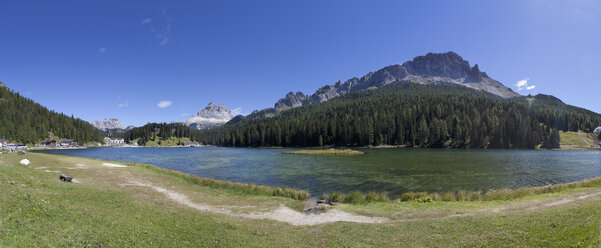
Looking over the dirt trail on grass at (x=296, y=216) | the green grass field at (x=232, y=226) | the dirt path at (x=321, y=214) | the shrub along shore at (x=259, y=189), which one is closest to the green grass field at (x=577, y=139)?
the dirt path at (x=321, y=214)

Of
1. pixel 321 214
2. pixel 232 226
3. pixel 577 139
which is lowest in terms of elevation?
pixel 321 214

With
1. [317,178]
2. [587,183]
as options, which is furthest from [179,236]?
[587,183]

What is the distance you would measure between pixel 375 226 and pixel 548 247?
881cm

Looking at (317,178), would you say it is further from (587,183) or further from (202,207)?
(587,183)

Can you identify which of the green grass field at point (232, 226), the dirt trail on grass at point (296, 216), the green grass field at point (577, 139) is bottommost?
the dirt trail on grass at point (296, 216)

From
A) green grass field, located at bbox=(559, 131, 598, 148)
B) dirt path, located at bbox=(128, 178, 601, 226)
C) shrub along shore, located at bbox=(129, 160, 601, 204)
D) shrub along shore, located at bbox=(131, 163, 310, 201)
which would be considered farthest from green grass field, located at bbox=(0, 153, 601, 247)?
green grass field, located at bbox=(559, 131, 598, 148)

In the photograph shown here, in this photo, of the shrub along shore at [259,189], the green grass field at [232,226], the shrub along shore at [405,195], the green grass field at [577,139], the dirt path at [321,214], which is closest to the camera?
the green grass field at [232,226]

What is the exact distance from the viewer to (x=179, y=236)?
1399 centimetres

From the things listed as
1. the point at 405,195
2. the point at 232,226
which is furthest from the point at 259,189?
the point at 405,195

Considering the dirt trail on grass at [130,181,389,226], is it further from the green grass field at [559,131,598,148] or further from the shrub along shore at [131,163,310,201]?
the green grass field at [559,131,598,148]

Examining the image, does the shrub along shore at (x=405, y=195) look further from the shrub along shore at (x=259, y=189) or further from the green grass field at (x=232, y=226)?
the green grass field at (x=232, y=226)

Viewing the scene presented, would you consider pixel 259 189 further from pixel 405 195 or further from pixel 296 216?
pixel 405 195

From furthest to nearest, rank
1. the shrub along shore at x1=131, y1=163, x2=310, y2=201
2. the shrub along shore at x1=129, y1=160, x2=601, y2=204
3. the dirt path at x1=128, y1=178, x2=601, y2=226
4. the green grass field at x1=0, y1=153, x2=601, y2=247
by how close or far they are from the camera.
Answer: the shrub along shore at x1=131, y1=163, x2=310, y2=201, the shrub along shore at x1=129, y1=160, x2=601, y2=204, the dirt path at x1=128, y1=178, x2=601, y2=226, the green grass field at x1=0, y1=153, x2=601, y2=247

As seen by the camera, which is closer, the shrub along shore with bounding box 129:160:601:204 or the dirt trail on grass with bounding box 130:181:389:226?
the dirt trail on grass with bounding box 130:181:389:226
